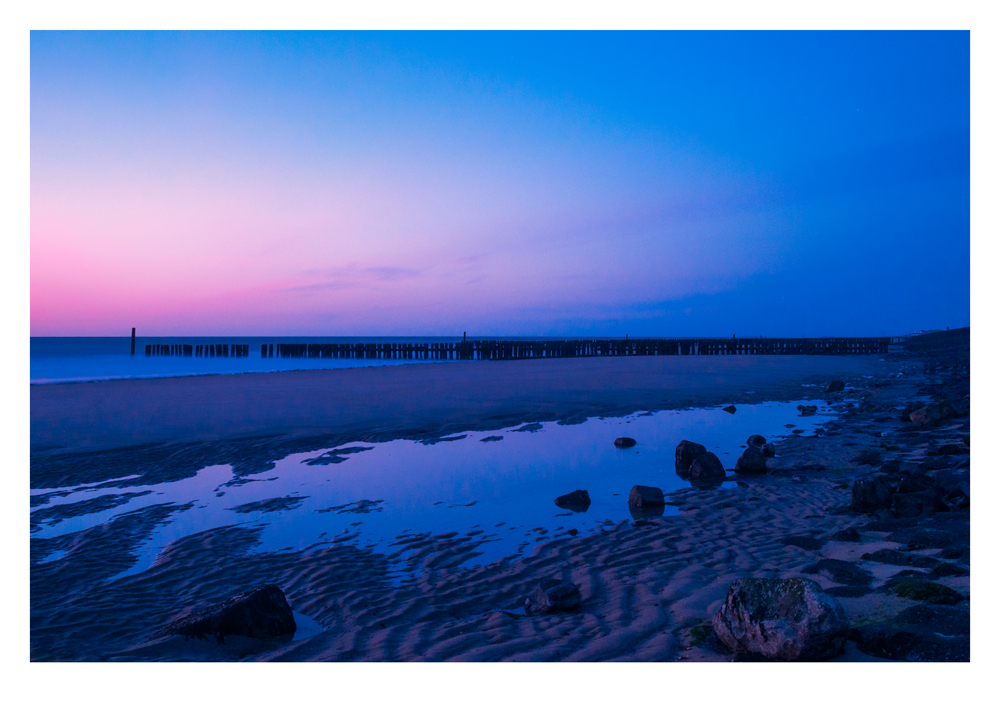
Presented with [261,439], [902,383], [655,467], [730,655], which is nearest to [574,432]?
[655,467]

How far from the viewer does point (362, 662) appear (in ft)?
12.0

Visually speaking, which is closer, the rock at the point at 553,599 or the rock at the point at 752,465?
the rock at the point at 553,599

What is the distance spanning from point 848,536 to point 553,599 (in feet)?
10.2

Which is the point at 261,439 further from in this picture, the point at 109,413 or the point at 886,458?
the point at 886,458

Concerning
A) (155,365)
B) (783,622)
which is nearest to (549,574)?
(783,622)

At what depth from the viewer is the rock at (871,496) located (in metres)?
6.03

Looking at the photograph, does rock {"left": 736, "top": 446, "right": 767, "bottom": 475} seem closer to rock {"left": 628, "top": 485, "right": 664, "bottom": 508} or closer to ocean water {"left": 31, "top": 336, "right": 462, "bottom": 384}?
rock {"left": 628, "top": 485, "right": 664, "bottom": 508}

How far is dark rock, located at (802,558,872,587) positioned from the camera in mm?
4301

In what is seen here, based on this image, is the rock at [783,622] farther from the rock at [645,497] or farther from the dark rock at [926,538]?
the rock at [645,497]

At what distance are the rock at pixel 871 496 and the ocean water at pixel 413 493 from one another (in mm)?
1935

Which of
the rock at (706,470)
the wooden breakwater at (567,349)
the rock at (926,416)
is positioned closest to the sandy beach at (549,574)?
the rock at (706,470)

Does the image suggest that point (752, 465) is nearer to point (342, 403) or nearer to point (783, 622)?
point (783, 622)

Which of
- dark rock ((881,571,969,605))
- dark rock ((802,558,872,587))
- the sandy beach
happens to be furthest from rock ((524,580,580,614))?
dark rock ((881,571,969,605))

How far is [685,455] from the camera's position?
8.98 meters
